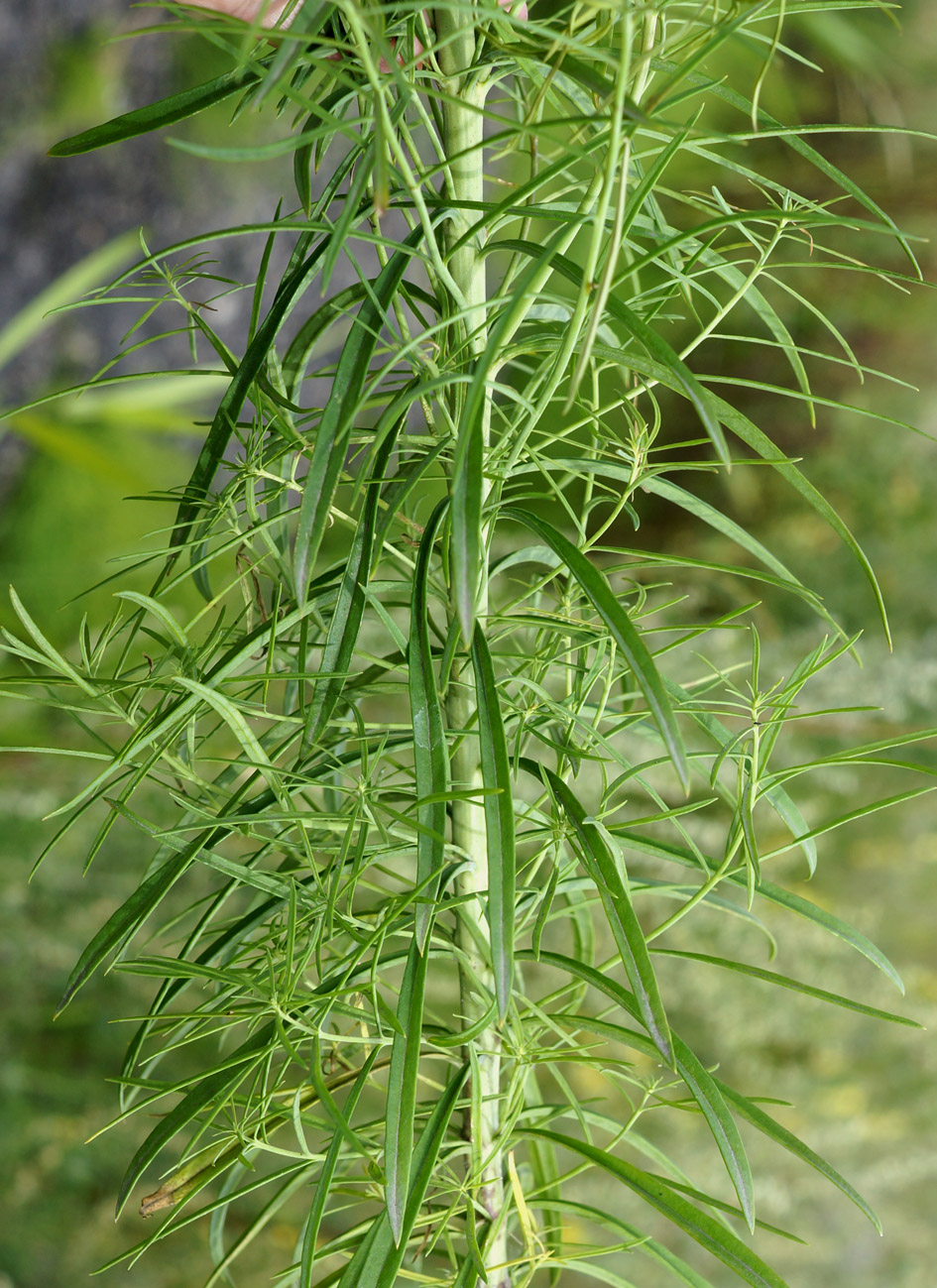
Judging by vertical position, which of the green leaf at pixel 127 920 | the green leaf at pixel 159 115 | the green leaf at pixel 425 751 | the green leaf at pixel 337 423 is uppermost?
the green leaf at pixel 159 115

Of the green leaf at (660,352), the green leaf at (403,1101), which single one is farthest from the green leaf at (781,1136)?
the green leaf at (660,352)

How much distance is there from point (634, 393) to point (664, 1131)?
3.59 ft

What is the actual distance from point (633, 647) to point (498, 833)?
0.06m

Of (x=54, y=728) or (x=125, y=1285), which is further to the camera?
(x=54, y=728)

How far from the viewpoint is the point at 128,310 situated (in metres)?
1.65

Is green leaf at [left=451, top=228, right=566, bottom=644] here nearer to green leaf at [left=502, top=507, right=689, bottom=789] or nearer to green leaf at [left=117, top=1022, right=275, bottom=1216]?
green leaf at [left=502, top=507, right=689, bottom=789]

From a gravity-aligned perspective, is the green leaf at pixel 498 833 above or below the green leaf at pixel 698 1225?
above

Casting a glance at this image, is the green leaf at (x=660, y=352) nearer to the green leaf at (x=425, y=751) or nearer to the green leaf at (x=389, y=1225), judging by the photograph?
the green leaf at (x=425, y=751)

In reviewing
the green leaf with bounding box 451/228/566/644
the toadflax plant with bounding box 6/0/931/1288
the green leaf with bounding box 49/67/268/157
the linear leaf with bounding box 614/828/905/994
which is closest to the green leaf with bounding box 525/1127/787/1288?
the toadflax plant with bounding box 6/0/931/1288

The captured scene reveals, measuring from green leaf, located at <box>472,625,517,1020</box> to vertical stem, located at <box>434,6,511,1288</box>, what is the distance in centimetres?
2

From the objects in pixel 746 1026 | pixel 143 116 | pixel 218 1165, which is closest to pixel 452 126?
pixel 143 116

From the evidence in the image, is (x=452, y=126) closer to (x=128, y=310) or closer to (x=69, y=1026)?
(x=69, y=1026)

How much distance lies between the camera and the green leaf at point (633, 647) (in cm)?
20

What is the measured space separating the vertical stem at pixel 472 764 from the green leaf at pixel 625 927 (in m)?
0.04
